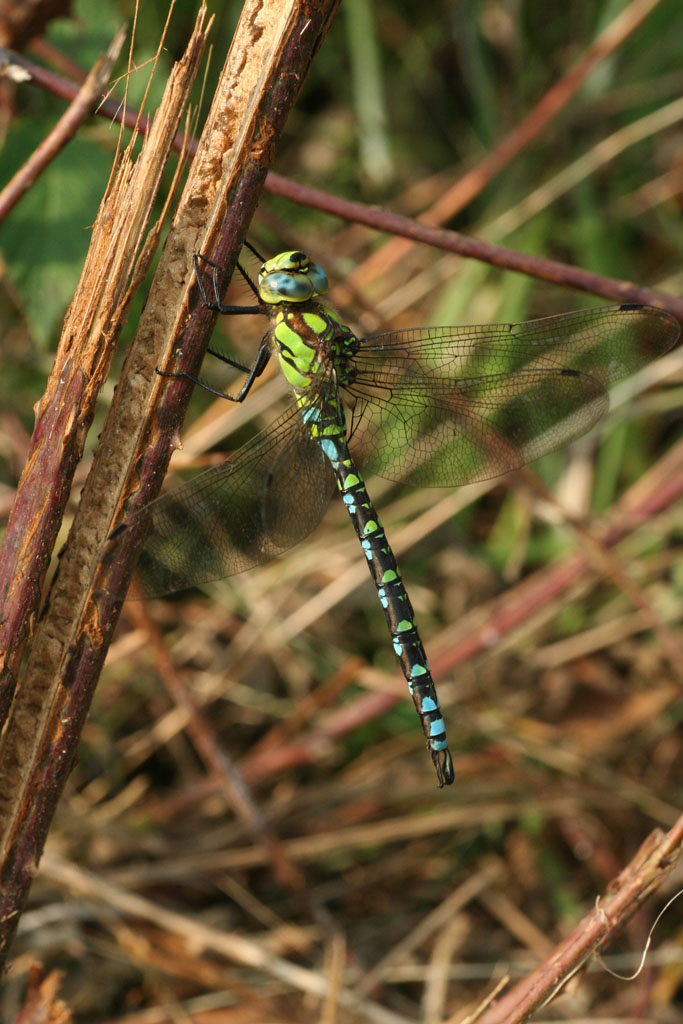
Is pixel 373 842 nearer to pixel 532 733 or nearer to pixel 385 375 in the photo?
pixel 532 733

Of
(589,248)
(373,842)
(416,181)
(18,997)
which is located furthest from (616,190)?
(18,997)

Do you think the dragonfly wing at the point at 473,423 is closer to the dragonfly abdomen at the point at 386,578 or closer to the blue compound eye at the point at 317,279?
the dragonfly abdomen at the point at 386,578

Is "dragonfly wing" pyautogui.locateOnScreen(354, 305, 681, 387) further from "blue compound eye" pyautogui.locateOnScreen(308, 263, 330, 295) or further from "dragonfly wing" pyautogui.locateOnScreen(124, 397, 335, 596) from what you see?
"dragonfly wing" pyautogui.locateOnScreen(124, 397, 335, 596)

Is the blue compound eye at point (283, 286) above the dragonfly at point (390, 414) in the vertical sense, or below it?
above

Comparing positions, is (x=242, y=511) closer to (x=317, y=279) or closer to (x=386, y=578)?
(x=386, y=578)

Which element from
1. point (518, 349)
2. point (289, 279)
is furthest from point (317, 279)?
point (518, 349)

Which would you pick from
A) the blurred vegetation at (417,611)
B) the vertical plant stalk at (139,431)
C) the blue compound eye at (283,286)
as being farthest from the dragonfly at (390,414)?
the vertical plant stalk at (139,431)

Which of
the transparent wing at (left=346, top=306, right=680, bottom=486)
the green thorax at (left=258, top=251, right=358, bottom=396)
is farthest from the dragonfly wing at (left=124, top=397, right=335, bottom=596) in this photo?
the transparent wing at (left=346, top=306, right=680, bottom=486)
